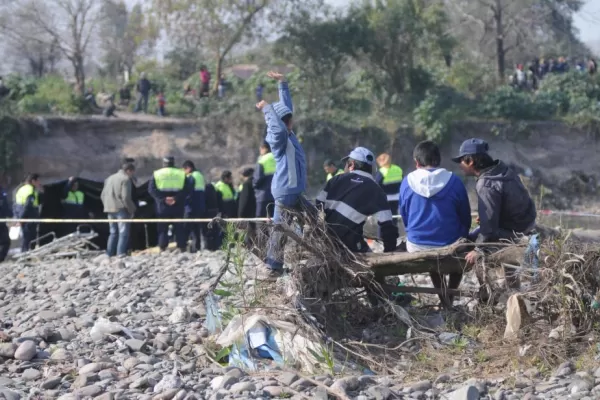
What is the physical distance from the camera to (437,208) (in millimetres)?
6961

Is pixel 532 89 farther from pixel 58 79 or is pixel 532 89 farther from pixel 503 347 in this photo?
pixel 503 347

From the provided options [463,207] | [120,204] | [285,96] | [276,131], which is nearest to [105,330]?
[276,131]

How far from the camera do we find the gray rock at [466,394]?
539 centimetres

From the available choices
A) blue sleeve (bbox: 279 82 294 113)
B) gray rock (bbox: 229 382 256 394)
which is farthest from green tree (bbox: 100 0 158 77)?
gray rock (bbox: 229 382 256 394)

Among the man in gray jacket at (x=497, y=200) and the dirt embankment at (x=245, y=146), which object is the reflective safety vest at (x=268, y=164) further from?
the dirt embankment at (x=245, y=146)

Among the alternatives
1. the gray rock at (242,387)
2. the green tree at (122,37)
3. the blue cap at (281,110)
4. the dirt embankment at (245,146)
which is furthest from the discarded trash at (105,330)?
the green tree at (122,37)

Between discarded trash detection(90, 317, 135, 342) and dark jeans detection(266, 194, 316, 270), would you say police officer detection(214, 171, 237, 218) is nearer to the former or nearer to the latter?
discarded trash detection(90, 317, 135, 342)

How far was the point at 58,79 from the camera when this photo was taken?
95.6 ft

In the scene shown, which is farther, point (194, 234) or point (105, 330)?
point (194, 234)

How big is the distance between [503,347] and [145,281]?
5.32 meters

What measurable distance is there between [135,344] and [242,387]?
5.31 ft

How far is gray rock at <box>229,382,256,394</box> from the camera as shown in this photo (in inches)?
227

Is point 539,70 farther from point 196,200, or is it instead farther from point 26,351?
point 26,351

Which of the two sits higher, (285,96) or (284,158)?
(285,96)
